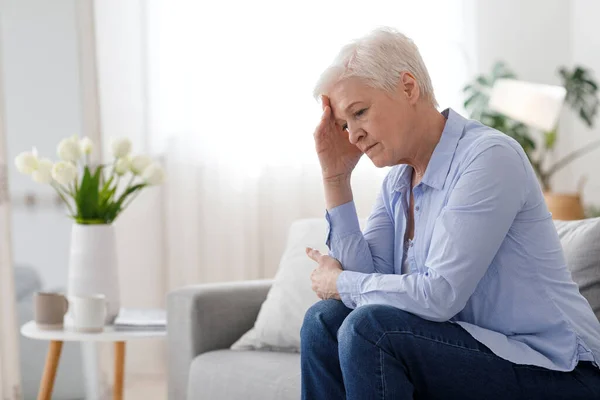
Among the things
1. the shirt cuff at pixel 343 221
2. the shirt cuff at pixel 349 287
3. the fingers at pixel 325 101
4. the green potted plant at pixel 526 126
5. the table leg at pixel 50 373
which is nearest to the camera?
the shirt cuff at pixel 349 287

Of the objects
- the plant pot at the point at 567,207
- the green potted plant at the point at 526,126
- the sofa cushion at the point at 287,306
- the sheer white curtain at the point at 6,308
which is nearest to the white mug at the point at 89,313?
Answer: the sofa cushion at the point at 287,306

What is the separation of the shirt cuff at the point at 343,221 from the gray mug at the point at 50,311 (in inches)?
42.0

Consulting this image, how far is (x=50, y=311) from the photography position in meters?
2.55

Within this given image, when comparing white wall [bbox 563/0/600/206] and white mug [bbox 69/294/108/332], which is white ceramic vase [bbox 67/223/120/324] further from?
white wall [bbox 563/0/600/206]

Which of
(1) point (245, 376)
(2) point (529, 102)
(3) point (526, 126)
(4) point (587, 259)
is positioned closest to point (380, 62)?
(4) point (587, 259)

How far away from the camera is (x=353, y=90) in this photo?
1.65m

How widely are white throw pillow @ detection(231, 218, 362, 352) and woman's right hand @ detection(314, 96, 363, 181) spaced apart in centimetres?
60

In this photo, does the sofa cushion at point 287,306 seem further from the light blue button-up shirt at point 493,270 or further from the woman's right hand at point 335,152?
the light blue button-up shirt at point 493,270

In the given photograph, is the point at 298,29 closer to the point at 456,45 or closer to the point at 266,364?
the point at 456,45

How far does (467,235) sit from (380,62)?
0.38 metres

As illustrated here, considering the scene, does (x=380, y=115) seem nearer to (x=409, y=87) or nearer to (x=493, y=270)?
(x=409, y=87)

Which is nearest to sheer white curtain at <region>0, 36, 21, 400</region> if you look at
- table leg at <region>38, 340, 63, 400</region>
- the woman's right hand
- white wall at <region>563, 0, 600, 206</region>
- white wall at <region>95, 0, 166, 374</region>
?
white wall at <region>95, 0, 166, 374</region>

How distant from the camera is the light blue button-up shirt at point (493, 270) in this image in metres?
1.49

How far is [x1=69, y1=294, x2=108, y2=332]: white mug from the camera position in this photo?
8.17 feet
